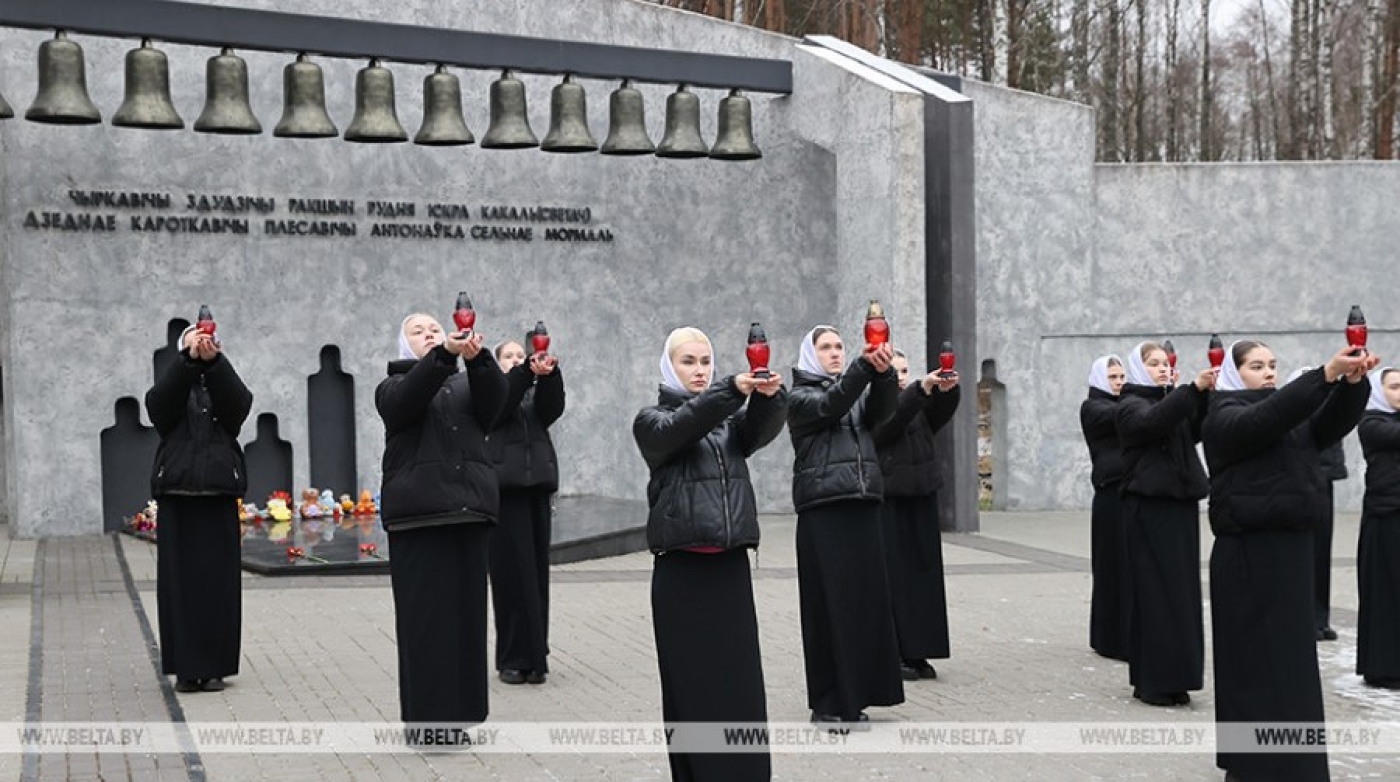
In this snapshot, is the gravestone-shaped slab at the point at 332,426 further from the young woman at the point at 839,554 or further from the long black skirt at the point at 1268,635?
the long black skirt at the point at 1268,635

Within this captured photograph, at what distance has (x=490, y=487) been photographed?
294 inches

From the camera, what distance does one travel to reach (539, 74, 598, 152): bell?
50.9 feet

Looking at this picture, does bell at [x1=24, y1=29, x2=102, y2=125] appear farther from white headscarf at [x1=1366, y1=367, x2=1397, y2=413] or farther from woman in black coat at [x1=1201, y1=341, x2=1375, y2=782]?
woman in black coat at [x1=1201, y1=341, x2=1375, y2=782]

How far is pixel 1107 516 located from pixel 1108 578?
1.19 ft

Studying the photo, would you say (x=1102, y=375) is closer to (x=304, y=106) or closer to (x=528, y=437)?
(x=528, y=437)

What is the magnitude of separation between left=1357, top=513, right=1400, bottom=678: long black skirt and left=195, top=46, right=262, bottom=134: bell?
909 cm

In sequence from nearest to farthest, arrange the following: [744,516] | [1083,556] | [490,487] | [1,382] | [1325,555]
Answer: [744,516]
[490,487]
[1325,555]
[1083,556]
[1,382]

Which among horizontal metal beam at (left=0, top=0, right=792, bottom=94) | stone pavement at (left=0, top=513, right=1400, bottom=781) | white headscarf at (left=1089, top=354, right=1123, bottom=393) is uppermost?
horizontal metal beam at (left=0, top=0, right=792, bottom=94)

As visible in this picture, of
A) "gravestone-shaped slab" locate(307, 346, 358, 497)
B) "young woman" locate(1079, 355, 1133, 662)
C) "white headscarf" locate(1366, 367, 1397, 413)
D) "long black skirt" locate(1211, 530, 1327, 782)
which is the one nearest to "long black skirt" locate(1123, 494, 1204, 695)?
"young woman" locate(1079, 355, 1133, 662)

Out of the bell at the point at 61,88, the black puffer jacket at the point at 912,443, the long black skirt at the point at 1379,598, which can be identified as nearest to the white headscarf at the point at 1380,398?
the long black skirt at the point at 1379,598

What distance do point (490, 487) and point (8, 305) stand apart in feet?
35.0

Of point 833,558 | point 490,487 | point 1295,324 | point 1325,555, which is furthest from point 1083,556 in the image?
point 490,487

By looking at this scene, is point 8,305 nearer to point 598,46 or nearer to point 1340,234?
point 598,46

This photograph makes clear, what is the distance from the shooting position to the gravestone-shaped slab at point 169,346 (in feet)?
55.9
